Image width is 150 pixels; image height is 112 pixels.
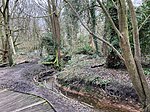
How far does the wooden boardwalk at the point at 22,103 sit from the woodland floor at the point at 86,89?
24 centimetres

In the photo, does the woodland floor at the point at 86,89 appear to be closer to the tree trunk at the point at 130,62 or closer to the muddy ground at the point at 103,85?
the muddy ground at the point at 103,85

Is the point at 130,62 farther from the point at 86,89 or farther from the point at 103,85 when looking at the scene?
the point at 86,89

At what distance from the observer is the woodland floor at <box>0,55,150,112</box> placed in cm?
692

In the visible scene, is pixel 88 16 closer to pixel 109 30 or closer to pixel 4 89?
pixel 109 30

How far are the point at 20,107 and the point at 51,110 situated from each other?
0.82 metres

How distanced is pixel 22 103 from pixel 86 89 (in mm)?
4802

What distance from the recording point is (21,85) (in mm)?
8141

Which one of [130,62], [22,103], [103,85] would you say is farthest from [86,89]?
[130,62]

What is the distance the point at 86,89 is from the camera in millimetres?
10523

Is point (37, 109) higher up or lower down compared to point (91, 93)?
higher up

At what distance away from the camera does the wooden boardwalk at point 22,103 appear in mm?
5664

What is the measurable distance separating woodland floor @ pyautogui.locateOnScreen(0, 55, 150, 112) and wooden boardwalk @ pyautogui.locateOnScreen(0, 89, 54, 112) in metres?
0.24

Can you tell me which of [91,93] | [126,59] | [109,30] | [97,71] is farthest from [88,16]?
[126,59]

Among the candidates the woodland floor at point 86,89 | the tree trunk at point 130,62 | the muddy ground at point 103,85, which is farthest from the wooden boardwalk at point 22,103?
the muddy ground at point 103,85
